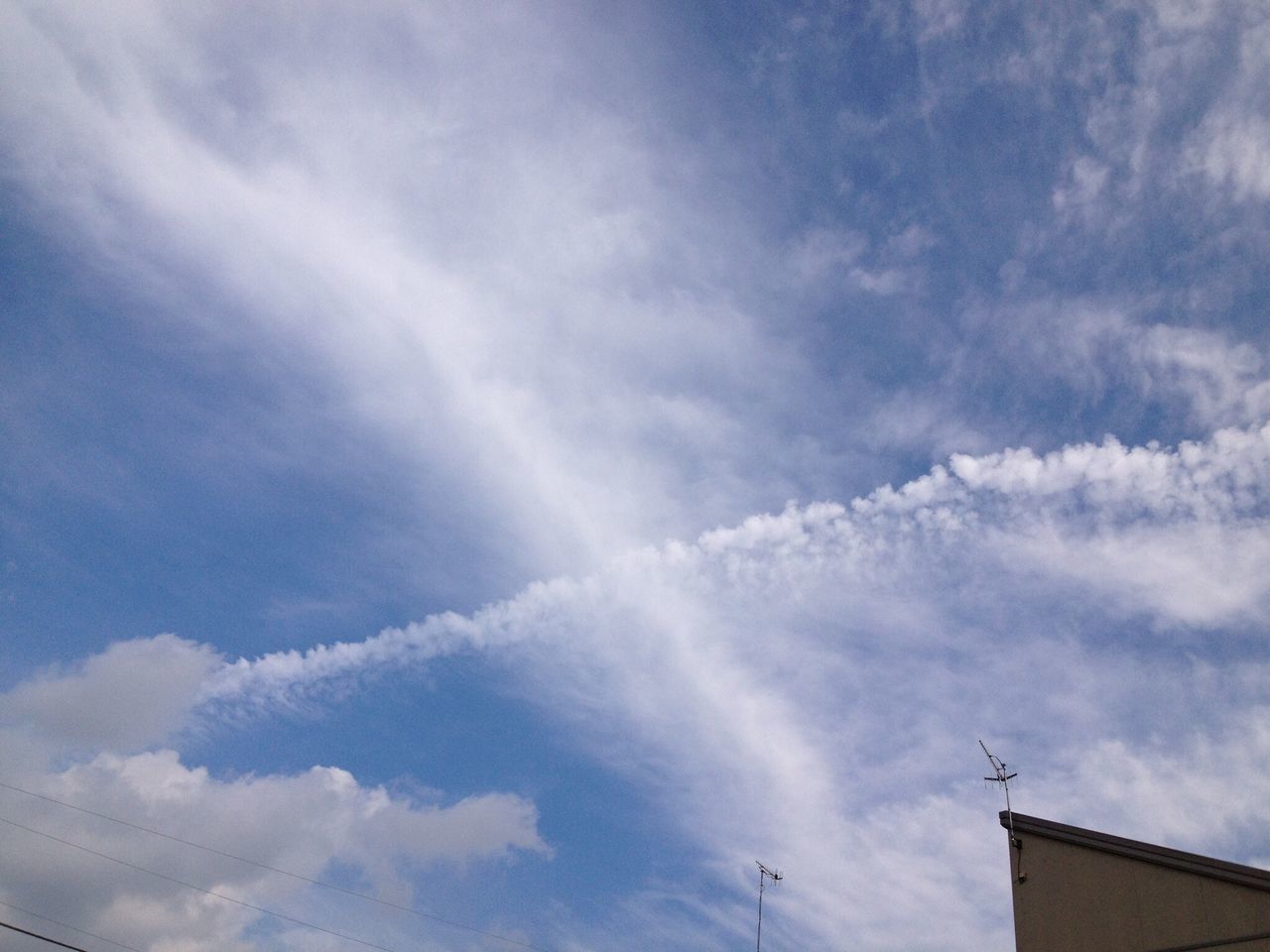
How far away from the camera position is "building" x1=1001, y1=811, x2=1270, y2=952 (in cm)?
1752

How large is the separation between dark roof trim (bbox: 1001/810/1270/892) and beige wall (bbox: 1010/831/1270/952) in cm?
12

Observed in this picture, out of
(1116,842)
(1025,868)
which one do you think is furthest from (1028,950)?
(1116,842)

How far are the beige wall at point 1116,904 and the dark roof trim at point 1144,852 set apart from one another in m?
0.12

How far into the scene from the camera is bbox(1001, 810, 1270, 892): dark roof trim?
17.5 metres

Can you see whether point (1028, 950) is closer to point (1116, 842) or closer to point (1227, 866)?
point (1116, 842)

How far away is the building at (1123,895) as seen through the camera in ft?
57.5

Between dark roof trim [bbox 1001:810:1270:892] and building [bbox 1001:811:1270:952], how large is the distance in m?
0.02

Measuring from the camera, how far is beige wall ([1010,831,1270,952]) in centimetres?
1759

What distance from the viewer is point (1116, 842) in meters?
19.6

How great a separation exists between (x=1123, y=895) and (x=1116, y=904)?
26 centimetres

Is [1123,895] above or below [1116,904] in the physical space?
above

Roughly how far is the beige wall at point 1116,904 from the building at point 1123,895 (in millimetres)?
21

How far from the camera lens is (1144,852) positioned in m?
19.1

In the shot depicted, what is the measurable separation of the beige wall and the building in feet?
0.07
